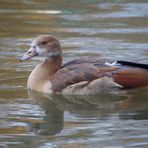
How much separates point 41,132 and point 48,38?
2.38 meters

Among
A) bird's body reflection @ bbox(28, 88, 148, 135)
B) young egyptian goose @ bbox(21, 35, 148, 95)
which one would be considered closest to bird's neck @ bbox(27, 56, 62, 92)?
young egyptian goose @ bbox(21, 35, 148, 95)

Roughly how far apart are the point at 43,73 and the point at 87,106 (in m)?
1.06

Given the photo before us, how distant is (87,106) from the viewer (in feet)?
33.7

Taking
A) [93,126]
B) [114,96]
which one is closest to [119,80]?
[114,96]

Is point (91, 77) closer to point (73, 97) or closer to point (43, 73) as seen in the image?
point (73, 97)

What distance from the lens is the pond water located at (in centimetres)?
879

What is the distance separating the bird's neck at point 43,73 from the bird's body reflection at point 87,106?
0.10 m

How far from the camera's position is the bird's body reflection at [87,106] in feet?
31.0

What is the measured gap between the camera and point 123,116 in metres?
9.64

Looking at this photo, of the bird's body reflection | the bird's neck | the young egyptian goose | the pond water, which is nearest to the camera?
the pond water

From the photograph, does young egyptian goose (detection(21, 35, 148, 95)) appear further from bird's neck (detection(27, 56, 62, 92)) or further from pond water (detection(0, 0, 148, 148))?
pond water (detection(0, 0, 148, 148))

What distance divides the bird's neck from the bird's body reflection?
0.10 m

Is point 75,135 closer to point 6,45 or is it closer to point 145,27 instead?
point 6,45

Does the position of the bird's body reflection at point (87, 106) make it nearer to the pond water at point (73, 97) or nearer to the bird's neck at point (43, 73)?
the pond water at point (73, 97)
